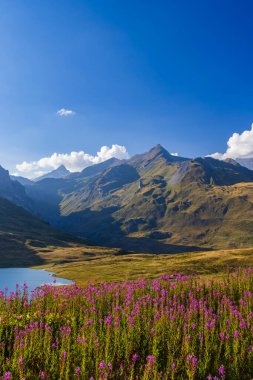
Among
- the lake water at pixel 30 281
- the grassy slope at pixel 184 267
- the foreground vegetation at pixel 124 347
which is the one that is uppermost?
the foreground vegetation at pixel 124 347

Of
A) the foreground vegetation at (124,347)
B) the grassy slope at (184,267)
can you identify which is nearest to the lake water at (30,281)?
the grassy slope at (184,267)

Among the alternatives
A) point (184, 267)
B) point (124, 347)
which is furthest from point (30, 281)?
point (124, 347)

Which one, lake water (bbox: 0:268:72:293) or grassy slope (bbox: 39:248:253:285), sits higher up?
grassy slope (bbox: 39:248:253:285)

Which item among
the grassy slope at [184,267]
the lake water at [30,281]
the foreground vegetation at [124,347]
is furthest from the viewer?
the lake water at [30,281]

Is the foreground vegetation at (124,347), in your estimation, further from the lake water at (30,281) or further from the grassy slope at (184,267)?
the lake water at (30,281)

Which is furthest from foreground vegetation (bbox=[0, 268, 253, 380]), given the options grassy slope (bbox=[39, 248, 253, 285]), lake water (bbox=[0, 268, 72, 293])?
lake water (bbox=[0, 268, 72, 293])

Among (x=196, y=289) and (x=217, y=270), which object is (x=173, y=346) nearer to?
(x=196, y=289)

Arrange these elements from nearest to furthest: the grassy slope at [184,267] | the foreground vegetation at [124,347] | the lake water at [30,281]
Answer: the foreground vegetation at [124,347]
the grassy slope at [184,267]
the lake water at [30,281]

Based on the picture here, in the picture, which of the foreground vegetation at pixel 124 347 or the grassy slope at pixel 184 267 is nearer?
the foreground vegetation at pixel 124 347

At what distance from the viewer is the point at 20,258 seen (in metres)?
196

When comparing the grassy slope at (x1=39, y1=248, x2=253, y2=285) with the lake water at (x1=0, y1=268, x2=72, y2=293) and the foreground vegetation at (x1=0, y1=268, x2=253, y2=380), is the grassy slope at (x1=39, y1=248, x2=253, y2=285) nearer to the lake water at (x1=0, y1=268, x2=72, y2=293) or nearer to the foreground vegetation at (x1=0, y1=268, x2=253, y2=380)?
the lake water at (x1=0, y1=268, x2=72, y2=293)

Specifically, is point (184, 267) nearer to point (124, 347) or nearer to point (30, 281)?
point (124, 347)

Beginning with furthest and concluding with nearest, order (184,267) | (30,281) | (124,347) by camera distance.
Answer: (30,281), (184,267), (124,347)

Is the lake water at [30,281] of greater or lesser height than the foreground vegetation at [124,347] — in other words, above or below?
below
